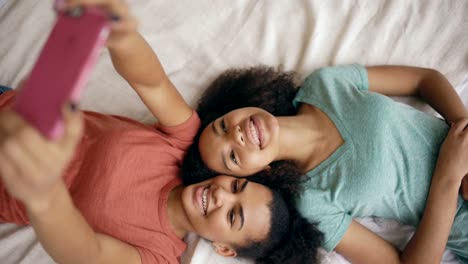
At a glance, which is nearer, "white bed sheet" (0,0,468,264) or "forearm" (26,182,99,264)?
"forearm" (26,182,99,264)

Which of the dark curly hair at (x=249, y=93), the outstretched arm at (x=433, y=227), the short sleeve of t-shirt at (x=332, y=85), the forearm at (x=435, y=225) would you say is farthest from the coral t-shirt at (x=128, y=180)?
the forearm at (x=435, y=225)

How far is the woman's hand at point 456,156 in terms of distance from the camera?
1.00 meters

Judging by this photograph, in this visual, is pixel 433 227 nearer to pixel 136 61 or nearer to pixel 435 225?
pixel 435 225

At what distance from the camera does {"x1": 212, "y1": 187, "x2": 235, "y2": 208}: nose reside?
0.94 m

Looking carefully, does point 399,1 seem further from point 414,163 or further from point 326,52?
point 414,163

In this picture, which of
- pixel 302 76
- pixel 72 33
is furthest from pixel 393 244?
pixel 72 33

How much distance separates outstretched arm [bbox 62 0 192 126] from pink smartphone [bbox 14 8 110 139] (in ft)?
0.17

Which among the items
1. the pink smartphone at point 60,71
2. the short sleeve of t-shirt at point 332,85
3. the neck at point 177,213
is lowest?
the neck at point 177,213

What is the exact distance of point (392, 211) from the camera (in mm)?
1074

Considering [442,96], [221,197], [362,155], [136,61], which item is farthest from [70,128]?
[442,96]

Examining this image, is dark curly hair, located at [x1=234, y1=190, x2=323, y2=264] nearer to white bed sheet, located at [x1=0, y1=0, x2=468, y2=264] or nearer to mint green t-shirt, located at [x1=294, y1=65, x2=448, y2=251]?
mint green t-shirt, located at [x1=294, y1=65, x2=448, y2=251]

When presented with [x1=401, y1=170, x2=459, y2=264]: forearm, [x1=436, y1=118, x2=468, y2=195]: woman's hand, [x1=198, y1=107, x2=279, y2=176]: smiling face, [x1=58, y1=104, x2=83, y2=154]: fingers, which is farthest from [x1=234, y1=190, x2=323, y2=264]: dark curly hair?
[x1=58, y1=104, x2=83, y2=154]: fingers

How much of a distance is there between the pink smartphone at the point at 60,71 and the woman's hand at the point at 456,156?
89cm

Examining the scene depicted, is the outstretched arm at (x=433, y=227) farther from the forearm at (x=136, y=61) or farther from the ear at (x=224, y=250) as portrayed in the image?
the forearm at (x=136, y=61)
